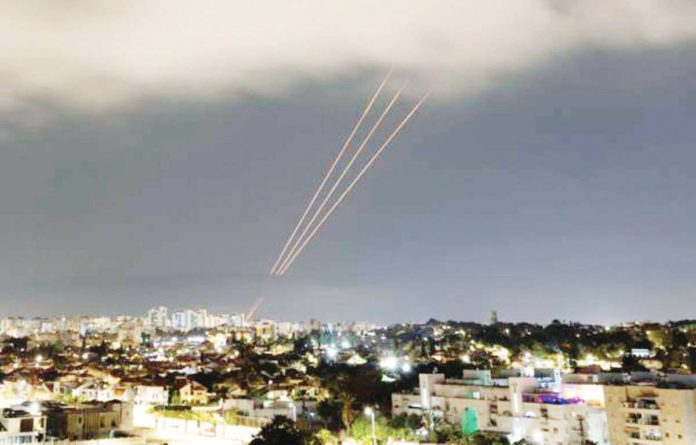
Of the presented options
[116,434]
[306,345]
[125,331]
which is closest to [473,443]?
[116,434]

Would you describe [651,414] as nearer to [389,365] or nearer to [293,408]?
[293,408]

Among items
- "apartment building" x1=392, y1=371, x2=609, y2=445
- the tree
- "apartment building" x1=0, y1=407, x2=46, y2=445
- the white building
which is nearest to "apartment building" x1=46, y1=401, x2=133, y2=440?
"apartment building" x1=0, y1=407, x2=46, y2=445

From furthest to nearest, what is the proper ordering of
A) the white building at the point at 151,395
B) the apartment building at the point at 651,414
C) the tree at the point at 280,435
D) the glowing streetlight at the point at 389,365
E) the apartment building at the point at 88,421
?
1. the glowing streetlight at the point at 389,365
2. the white building at the point at 151,395
3. the apartment building at the point at 88,421
4. the apartment building at the point at 651,414
5. the tree at the point at 280,435

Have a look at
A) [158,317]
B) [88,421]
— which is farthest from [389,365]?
[158,317]

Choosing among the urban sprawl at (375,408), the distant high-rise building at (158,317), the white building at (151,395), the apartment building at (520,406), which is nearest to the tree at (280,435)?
the urban sprawl at (375,408)

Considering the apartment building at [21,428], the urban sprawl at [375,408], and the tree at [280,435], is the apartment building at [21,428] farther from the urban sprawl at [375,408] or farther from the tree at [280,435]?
the tree at [280,435]

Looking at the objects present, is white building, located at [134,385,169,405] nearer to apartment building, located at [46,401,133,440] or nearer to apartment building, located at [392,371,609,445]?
apartment building, located at [46,401,133,440]

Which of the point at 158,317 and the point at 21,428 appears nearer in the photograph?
the point at 21,428

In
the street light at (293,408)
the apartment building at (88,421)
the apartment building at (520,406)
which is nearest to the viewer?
the apartment building at (88,421)
